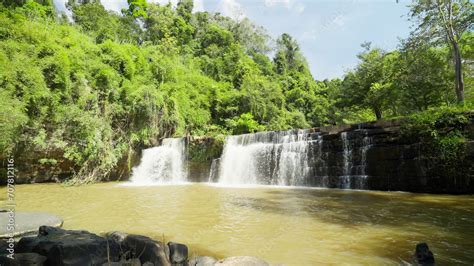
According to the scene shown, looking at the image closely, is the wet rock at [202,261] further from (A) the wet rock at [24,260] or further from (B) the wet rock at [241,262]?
(A) the wet rock at [24,260]

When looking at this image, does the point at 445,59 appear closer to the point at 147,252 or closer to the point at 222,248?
the point at 222,248

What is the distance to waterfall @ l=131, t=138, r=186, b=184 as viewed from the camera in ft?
53.3

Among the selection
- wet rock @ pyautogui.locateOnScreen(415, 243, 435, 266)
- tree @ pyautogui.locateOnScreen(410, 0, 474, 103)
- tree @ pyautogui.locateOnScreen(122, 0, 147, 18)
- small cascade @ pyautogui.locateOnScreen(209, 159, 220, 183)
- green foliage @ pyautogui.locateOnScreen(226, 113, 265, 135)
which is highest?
tree @ pyautogui.locateOnScreen(122, 0, 147, 18)

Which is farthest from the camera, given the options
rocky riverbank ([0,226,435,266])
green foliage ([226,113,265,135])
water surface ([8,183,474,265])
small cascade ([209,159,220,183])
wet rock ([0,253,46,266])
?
green foliage ([226,113,265,135])

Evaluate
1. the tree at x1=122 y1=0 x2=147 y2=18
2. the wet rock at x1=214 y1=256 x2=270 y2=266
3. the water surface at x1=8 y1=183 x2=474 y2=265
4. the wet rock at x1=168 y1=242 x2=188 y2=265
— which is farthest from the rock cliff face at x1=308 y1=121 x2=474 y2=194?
the tree at x1=122 y1=0 x2=147 y2=18

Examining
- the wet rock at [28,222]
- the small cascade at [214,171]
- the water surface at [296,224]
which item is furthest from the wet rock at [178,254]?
the small cascade at [214,171]

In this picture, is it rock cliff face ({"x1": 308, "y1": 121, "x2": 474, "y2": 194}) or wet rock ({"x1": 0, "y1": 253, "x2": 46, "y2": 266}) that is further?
rock cliff face ({"x1": 308, "y1": 121, "x2": 474, "y2": 194})

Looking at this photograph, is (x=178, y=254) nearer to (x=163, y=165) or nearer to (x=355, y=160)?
(x=355, y=160)

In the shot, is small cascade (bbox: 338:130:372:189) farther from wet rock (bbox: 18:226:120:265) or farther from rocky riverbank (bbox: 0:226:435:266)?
wet rock (bbox: 18:226:120:265)

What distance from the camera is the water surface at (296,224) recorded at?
4.16 metres

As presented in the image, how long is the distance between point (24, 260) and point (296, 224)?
173 inches

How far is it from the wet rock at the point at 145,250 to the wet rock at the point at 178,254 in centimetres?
9

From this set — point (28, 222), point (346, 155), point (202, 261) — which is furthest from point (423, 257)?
point (346, 155)

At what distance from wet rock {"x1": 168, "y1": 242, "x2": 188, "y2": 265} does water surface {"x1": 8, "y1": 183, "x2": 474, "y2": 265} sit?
0.26 meters
